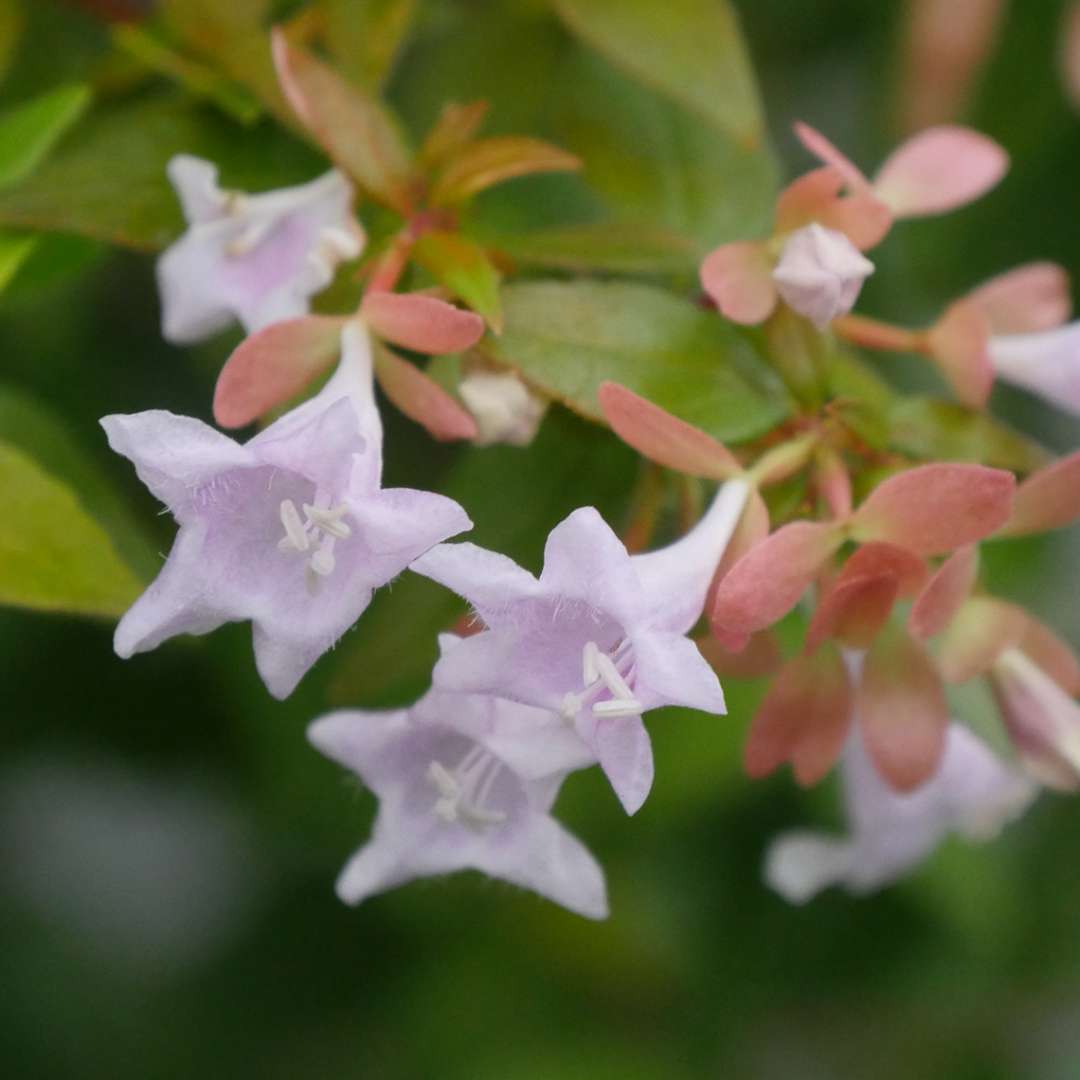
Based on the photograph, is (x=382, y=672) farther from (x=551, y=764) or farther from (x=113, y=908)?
(x=113, y=908)

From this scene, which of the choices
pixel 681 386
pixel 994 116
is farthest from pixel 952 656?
pixel 994 116

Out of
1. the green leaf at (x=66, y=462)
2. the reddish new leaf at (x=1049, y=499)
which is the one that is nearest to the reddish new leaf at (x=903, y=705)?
the reddish new leaf at (x=1049, y=499)

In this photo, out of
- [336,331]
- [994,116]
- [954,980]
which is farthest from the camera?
[954,980]

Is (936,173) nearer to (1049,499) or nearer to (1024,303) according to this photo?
(1024,303)

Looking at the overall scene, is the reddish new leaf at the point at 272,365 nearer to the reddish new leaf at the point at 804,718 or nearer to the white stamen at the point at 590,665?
the white stamen at the point at 590,665

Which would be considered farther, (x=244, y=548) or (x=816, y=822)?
(x=816, y=822)

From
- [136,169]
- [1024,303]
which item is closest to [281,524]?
[136,169]

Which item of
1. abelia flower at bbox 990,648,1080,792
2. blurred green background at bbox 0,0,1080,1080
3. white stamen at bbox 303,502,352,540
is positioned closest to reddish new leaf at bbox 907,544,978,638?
abelia flower at bbox 990,648,1080,792
